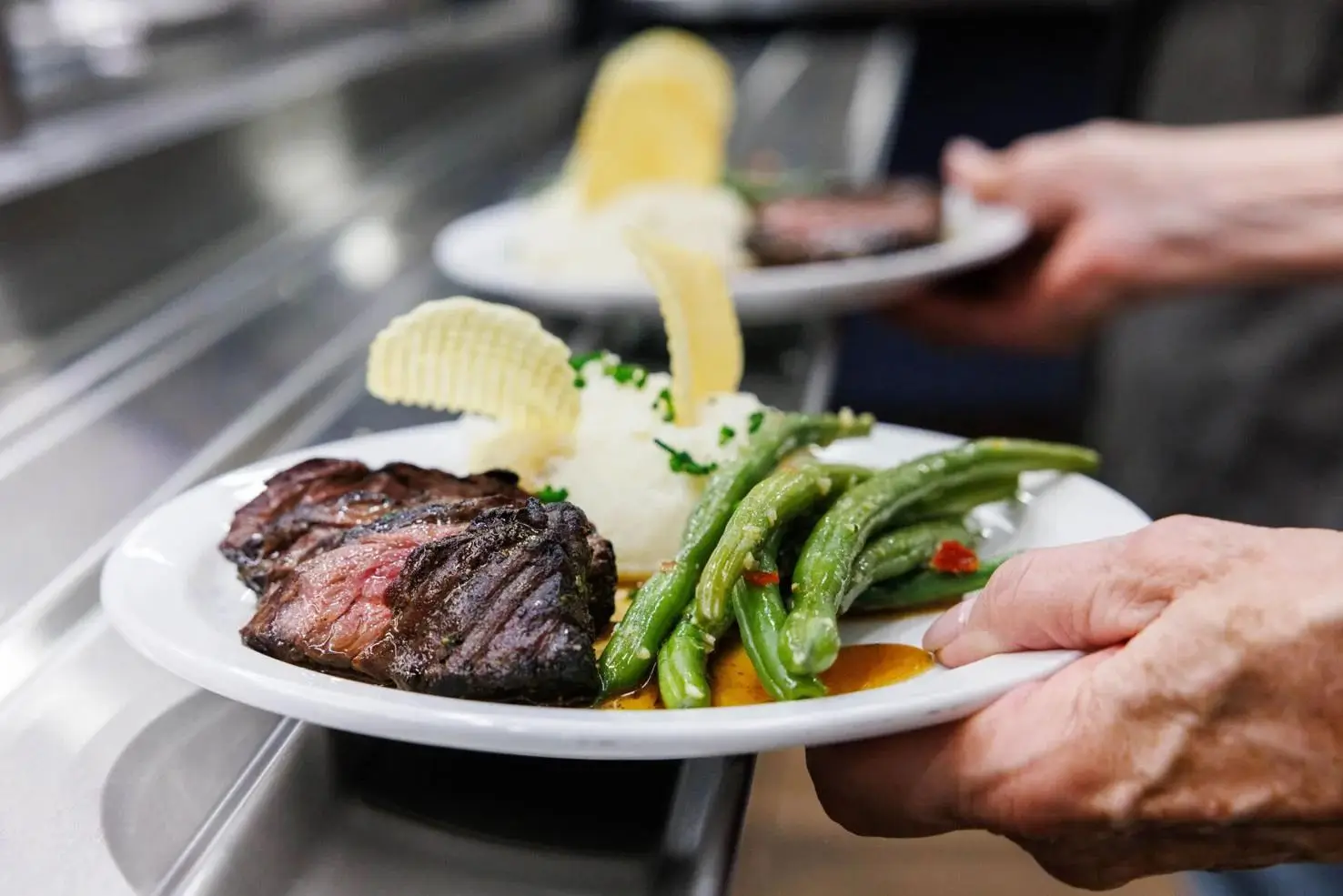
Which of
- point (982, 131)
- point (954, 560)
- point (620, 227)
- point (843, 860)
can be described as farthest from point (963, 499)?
point (982, 131)

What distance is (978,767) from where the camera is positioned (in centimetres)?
117

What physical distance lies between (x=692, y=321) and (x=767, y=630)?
0.63m

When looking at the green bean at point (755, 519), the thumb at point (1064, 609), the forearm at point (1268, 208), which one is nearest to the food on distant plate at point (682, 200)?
the forearm at point (1268, 208)

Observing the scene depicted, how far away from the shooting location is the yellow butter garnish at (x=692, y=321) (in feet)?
5.48

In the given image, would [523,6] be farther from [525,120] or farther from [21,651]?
[21,651]

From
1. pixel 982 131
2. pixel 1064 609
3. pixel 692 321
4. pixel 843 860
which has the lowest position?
pixel 843 860

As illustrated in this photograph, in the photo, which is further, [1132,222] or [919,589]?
[1132,222]

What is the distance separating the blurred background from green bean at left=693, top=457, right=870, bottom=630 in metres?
0.19

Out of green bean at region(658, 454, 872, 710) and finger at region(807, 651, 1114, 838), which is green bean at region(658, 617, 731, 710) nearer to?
green bean at region(658, 454, 872, 710)

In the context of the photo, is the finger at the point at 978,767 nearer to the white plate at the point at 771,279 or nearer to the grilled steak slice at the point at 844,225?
the white plate at the point at 771,279

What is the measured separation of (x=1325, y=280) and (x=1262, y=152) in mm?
375

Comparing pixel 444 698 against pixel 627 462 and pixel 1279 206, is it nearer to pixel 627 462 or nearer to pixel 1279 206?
pixel 627 462

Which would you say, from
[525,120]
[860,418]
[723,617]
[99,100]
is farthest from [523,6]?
[723,617]

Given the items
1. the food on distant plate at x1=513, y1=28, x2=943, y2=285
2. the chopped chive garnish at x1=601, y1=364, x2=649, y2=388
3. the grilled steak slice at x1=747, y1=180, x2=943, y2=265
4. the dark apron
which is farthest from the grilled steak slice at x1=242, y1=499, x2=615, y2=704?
the dark apron
